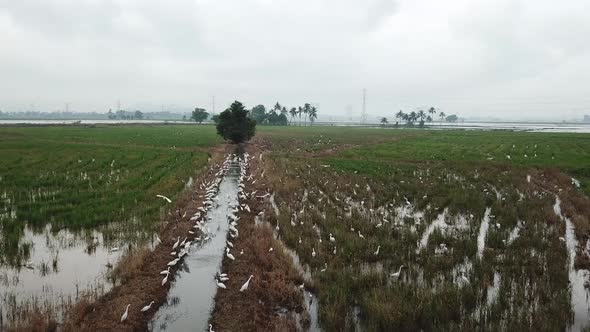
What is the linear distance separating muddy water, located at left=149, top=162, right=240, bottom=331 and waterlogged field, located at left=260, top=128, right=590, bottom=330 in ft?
7.91

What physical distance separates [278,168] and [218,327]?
21.0 metres

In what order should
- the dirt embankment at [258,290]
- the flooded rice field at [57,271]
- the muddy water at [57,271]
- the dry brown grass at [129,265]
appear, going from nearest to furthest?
the dirt embankment at [258,290]
the flooded rice field at [57,271]
the muddy water at [57,271]
the dry brown grass at [129,265]

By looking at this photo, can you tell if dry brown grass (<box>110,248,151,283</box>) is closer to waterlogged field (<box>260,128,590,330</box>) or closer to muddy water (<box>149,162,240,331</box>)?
muddy water (<box>149,162,240,331</box>)

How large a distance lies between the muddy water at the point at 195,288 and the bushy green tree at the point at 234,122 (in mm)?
34851

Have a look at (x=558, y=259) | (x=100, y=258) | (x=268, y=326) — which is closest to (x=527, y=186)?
(x=558, y=259)

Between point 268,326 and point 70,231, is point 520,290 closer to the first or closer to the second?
point 268,326

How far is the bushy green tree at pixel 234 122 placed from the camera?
163 ft

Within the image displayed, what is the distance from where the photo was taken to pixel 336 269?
10703mm

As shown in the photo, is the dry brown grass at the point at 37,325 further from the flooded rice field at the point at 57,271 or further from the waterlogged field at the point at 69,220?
the waterlogged field at the point at 69,220

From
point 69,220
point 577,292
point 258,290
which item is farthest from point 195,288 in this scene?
point 577,292

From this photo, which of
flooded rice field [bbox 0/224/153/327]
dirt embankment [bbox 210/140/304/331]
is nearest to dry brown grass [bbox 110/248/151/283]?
flooded rice field [bbox 0/224/153/327]

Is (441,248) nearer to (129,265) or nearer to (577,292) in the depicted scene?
(577,292)

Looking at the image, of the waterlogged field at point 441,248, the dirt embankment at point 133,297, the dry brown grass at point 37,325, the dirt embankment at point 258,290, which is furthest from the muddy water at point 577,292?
the dry brown grass at point 37,325

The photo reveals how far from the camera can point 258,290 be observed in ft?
31.7
